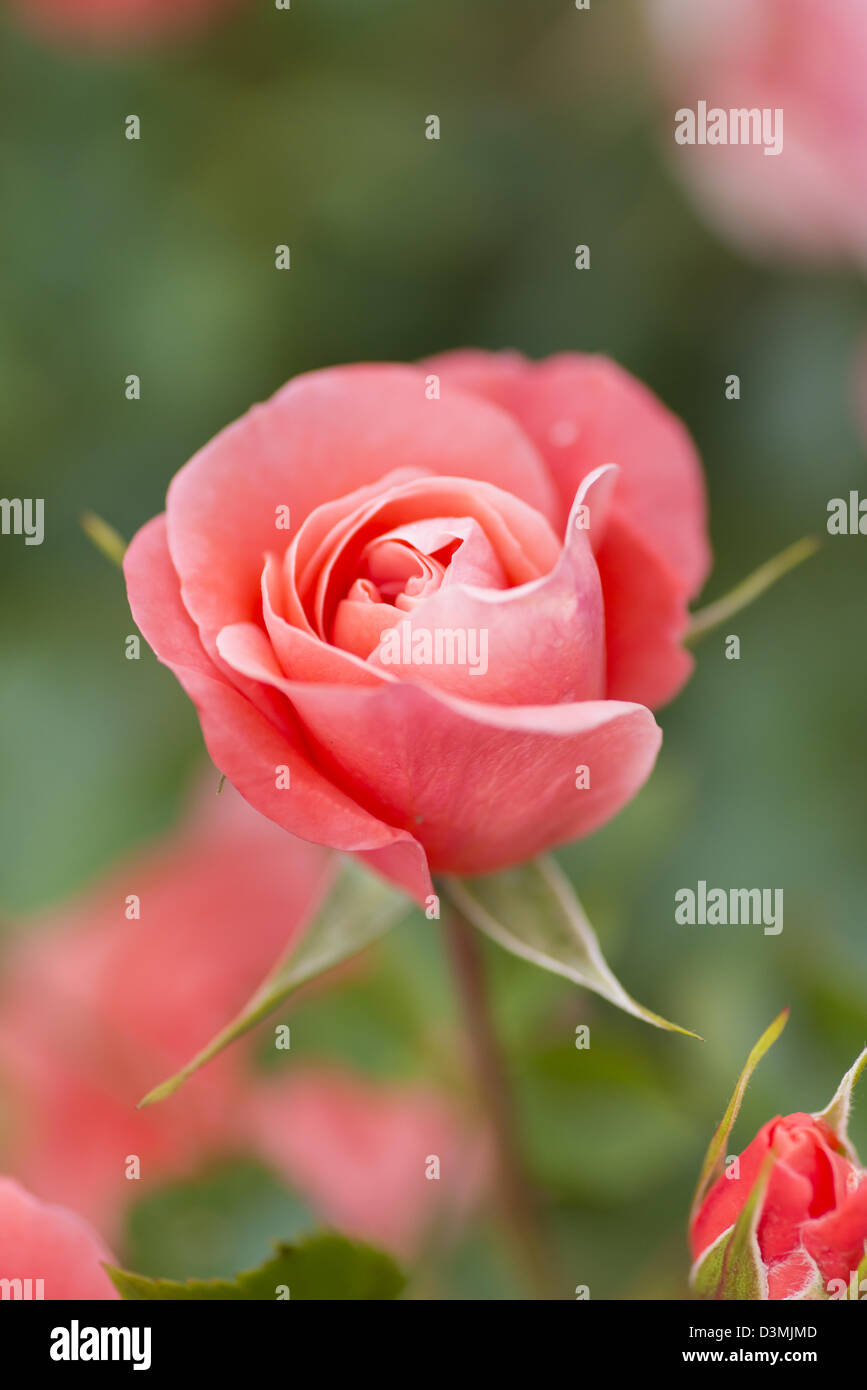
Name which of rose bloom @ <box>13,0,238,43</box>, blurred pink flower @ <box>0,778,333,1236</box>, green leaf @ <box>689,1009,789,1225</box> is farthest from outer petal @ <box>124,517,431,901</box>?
rose bloom @ <box>13,0,238,43</box>

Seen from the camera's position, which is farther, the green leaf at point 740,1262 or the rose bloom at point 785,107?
the rose bloom at point 785,107

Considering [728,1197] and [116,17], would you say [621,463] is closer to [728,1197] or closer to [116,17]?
[728,1197]

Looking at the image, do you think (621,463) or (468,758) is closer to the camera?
(468,758)

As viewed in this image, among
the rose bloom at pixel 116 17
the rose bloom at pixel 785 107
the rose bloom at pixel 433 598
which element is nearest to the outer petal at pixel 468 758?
the rose bloom at pixel 433 598

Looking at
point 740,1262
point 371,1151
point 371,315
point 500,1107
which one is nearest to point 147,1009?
point 371,1151

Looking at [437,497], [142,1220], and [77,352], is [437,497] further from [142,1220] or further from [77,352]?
[77,352]

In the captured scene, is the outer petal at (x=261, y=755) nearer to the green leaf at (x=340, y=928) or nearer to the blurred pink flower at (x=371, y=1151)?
the green leaf at (x=340, y=928)
